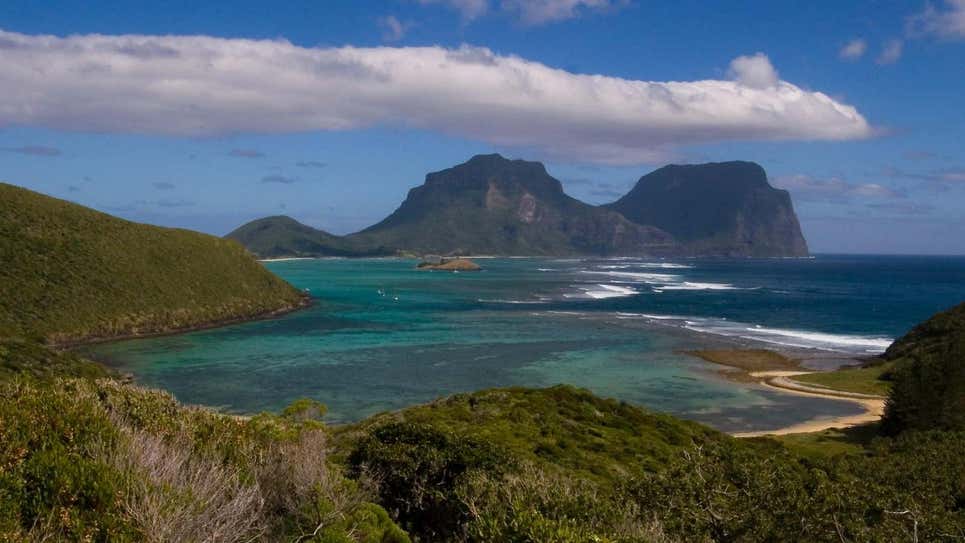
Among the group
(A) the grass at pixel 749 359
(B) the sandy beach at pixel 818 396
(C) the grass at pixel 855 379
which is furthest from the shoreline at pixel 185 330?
(C) the grass at pixel 855 379

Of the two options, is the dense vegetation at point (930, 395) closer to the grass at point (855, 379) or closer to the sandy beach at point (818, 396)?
the sandy beach at point (818, 396)

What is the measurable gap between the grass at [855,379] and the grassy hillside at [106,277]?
63.0 metres

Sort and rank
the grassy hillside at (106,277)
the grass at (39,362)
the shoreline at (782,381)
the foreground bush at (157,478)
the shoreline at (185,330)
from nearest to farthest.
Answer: the foreground bush at (157,478), the grass at (39,362), the shoreline at (782,381), the shoreline at (185,330), the grassy hillside at (106,277)

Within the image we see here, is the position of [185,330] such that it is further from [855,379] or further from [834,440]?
[855,379]

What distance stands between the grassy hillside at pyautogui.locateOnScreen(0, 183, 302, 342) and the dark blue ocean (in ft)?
19.7

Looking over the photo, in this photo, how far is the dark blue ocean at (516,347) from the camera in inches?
1812

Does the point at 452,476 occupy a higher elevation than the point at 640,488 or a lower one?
lower

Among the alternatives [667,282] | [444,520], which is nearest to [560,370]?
[444,520]

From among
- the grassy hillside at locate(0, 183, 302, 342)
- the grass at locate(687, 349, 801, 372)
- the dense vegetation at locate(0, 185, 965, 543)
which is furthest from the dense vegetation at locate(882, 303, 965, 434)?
the grassy hillside at locate(0, 183, 302, 342)

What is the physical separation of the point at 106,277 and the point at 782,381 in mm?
72622

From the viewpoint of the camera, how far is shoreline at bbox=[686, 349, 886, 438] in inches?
1601

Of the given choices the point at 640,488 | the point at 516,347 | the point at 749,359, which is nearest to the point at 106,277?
the point at 516,347

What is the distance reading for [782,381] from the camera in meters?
52.2

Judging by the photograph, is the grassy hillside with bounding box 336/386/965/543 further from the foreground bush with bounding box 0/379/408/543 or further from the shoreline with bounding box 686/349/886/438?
the shoreline with bounding box 686/349/886/438
